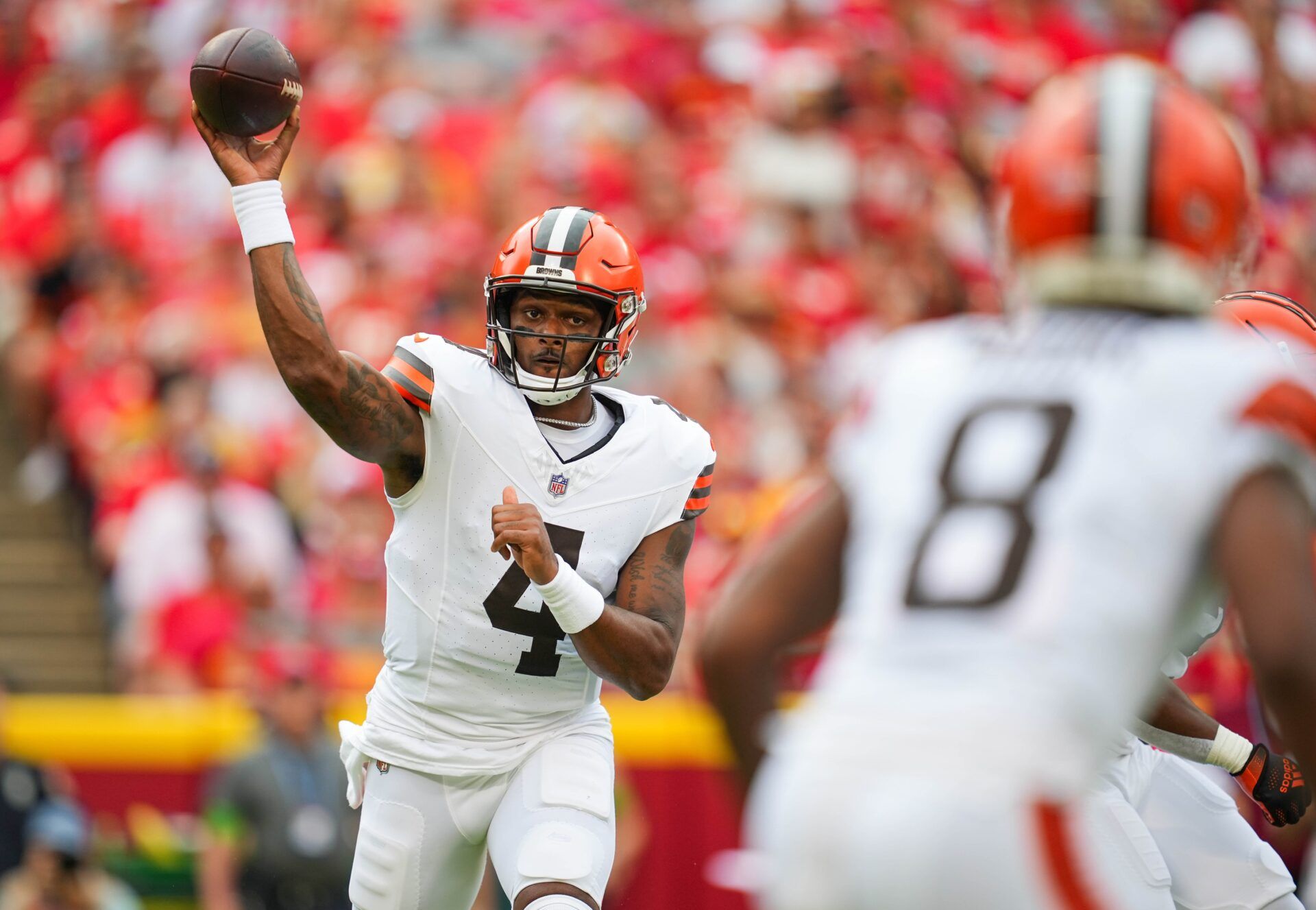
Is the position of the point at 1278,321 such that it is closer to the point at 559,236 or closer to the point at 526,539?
the point at 559,236

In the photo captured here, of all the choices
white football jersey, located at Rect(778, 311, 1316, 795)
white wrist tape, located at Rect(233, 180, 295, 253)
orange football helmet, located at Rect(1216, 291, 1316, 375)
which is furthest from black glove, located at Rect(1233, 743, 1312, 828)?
white wrist tape, located at Rect(233, 180, 295, 253)

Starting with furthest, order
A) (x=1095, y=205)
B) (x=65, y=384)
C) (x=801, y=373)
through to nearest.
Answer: (x=65, y=384)
(x=801, y=373)
(x=1095, y=205)

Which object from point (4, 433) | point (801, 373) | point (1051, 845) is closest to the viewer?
point (1051, 845)

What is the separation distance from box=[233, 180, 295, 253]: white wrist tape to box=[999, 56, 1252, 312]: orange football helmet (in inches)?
80.3

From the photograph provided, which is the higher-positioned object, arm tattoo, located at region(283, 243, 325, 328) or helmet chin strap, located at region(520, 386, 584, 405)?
arm tattoo, located at region(283, 243, 325, 328)

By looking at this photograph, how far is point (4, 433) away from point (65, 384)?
1.39 meters

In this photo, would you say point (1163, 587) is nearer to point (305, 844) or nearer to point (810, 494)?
point (810, 494)

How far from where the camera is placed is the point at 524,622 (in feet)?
14.3

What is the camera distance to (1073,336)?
2.47 meters

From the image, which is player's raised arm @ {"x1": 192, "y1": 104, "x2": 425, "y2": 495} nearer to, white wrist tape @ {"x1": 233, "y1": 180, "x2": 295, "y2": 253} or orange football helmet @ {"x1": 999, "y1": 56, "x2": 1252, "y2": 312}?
white wrist tape @ {"x1": 233, "y1": 180, "x2": 295, "y2": 253}

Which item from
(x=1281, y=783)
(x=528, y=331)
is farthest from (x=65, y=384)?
(x=1281, y=783)

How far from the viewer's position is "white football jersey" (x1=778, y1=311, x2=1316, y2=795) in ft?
7.61

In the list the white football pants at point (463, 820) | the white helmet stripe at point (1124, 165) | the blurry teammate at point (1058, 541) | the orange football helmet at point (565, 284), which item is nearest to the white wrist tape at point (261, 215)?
the orange football helmet at point (565, 284)

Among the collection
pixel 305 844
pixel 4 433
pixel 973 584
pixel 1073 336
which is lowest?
pixel 305 844
